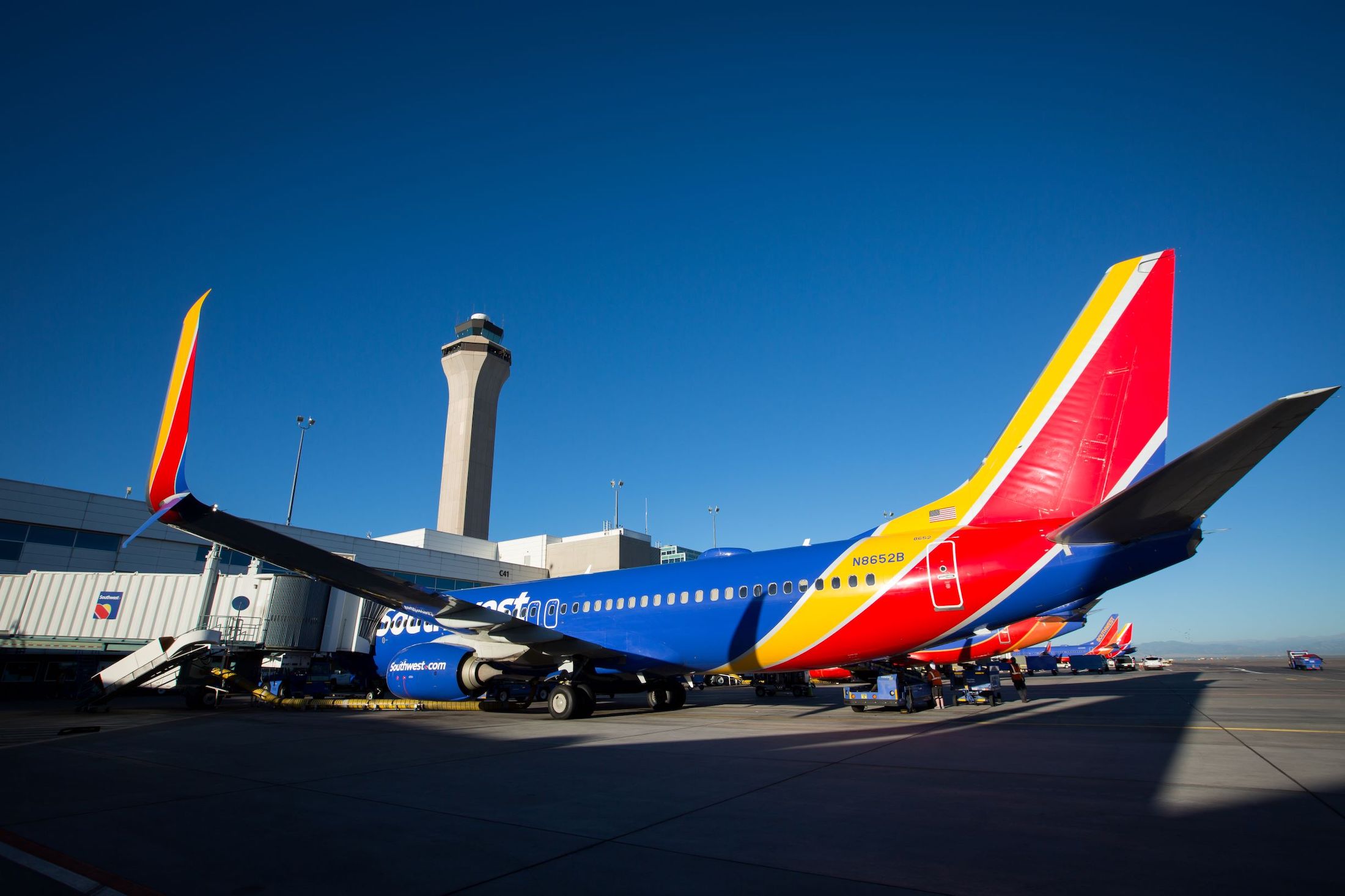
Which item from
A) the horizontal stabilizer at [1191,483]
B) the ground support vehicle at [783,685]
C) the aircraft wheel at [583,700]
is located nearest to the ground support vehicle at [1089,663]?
the ground support vehicle at [783,685]

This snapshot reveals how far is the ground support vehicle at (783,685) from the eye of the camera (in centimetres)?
2572

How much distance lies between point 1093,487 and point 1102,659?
55.5 meters

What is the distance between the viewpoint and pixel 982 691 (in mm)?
20578

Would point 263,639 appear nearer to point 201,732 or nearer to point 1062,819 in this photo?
point 201,732

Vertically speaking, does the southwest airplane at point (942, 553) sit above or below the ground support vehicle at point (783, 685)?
above

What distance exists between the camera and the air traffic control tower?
78.5 meters

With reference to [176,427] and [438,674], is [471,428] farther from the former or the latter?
→ [176,427]

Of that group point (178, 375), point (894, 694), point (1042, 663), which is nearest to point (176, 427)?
point (178, 375)

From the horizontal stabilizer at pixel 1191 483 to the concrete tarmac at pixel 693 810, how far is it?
2842 mm

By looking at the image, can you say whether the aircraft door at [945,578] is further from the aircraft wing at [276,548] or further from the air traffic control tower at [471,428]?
the air traffic control tower at [471,428]

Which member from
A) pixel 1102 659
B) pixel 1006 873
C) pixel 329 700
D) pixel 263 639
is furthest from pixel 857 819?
pixel 1102 659

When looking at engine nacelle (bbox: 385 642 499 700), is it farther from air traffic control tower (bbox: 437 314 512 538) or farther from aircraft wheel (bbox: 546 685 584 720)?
air traffic control tower (bbox: 437 314 512 538)

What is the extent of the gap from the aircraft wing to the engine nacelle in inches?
31.1

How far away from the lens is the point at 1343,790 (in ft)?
19.2
